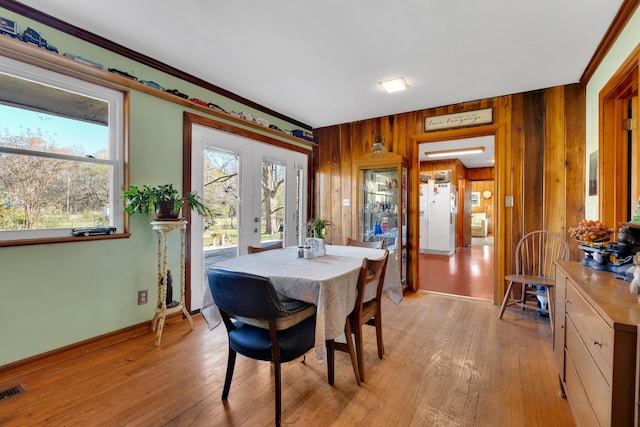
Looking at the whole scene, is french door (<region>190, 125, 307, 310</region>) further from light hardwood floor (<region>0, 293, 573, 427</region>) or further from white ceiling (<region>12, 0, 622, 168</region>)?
light hardwood floor (<region>0, 293, 573, 427</region>)

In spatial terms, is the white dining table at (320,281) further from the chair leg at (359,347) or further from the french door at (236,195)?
the french door at (236,195)

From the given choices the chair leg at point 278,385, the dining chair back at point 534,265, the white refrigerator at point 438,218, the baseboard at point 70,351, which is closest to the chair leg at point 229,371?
the chair leg at point 278,385

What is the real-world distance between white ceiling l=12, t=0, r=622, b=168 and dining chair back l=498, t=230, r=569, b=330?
167cm

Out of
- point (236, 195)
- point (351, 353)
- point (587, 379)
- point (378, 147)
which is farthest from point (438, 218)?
point (587, 379)

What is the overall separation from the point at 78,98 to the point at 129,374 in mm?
2157

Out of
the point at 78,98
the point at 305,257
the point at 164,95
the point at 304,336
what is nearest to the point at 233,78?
the point at 164,95

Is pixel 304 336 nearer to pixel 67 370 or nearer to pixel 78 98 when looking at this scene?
pixel 67 370

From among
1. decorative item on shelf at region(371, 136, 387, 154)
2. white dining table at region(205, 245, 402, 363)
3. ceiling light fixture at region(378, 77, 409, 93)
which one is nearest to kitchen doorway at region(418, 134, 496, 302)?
decorative item on shelf at region(371, 136, 387, 154)

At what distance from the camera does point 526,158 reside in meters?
3.37

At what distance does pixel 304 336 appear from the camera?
66.1 inches

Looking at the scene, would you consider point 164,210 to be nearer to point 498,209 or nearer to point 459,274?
point 498,209

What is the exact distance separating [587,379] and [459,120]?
3.17 meters

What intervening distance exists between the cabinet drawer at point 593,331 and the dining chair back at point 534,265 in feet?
5.34

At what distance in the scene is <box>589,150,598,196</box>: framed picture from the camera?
269 centimetres
